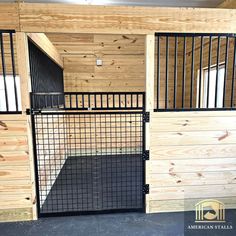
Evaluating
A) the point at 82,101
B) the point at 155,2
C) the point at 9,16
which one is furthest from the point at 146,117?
the point at 155,2

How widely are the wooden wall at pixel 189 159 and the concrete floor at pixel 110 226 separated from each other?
14 centimetres

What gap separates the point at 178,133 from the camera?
2.00m

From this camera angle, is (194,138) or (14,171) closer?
(14,171)

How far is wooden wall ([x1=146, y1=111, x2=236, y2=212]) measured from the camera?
199 cm

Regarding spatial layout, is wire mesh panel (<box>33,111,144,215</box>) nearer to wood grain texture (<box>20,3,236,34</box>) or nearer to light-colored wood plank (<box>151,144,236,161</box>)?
light-colored wood plank (<box>151,144,236,161</box>)

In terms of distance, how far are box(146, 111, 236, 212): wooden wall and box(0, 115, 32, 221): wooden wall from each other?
1249mm

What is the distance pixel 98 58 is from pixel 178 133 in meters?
2.83

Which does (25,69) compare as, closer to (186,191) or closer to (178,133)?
(178,133)

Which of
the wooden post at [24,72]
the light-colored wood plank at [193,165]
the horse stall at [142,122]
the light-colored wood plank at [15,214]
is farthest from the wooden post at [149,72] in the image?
the light-colored wood plank at [15,214]

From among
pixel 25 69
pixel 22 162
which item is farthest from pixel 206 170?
pixel 25 69

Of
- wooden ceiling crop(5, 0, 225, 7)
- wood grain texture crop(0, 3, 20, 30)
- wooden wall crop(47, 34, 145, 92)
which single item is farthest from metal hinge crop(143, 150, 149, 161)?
wooden ceiling crop(5, 0, 225, 7)

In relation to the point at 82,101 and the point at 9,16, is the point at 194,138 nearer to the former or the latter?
the point at 82,101

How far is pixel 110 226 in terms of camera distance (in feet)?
6.19

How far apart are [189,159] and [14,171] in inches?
70.6
